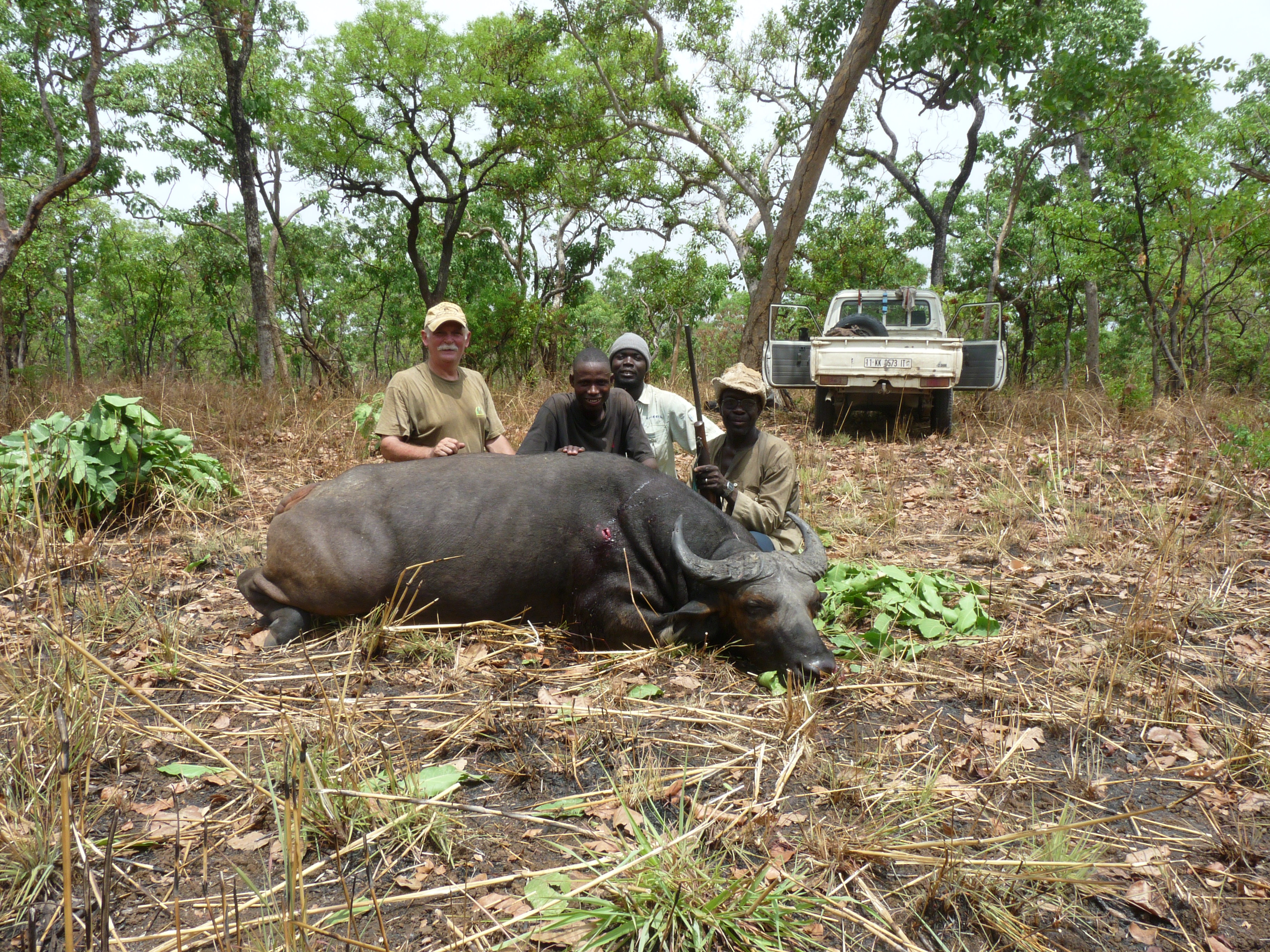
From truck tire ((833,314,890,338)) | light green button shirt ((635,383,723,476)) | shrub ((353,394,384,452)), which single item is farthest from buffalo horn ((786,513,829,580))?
Answer: truck tire ((833,314,890,338))

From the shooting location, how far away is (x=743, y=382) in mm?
5383

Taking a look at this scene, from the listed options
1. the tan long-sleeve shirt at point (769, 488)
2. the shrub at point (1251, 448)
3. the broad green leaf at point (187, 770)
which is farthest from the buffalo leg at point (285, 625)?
the shrub at point (1251, 448)

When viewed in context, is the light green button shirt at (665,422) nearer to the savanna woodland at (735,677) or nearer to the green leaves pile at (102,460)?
the savanna woodland at (735,677)

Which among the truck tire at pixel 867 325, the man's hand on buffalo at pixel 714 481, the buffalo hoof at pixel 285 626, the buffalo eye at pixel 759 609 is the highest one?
the truck tire at pixel 867 325

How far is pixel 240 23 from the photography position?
1159 cm

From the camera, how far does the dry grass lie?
2.29 meters

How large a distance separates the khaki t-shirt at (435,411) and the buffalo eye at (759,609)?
265 centimetres

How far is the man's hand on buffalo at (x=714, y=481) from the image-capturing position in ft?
16.7

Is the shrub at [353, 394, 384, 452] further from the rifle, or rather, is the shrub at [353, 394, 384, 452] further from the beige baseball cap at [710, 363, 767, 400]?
the beige baseball cap at [710, 363, 767, 400]

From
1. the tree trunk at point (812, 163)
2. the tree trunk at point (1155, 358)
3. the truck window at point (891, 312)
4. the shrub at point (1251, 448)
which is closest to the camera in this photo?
the shrub at point (1251, 448)

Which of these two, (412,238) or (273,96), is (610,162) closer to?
(412,238)

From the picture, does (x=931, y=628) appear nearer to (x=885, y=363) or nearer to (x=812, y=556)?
(x=812, y=556)

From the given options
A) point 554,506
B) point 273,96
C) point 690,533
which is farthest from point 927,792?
point 273,96

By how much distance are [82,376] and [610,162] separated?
42.4ft
